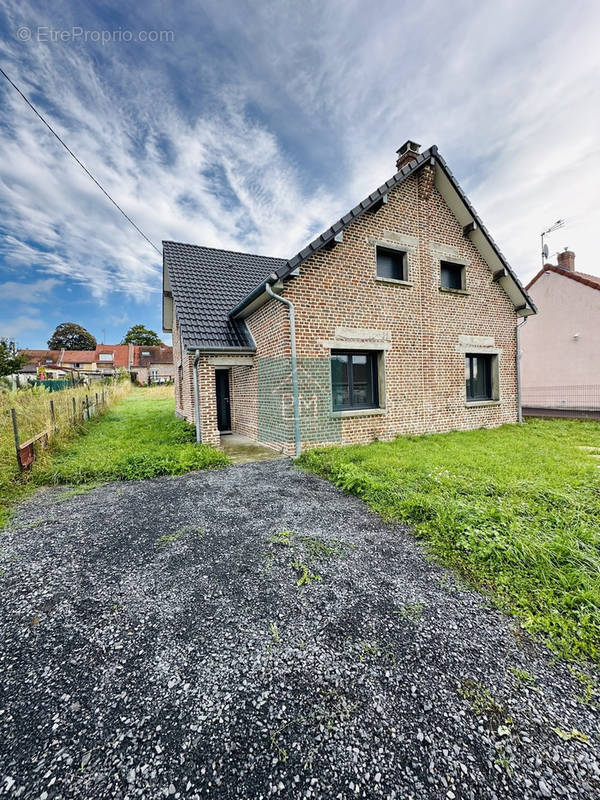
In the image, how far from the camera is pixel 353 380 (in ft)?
25.9

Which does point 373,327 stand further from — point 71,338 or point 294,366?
point 71,338

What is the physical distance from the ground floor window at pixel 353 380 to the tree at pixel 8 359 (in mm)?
27088

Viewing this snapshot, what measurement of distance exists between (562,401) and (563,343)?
262 centimetres

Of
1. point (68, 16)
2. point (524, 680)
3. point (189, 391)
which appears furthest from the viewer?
point (189, 391)

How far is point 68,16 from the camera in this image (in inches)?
226

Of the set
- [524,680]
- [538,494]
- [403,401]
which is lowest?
[524,680]

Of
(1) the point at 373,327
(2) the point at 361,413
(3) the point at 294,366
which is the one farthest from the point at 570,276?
(3) the point at 294,366

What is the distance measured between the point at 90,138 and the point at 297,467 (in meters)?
8.43

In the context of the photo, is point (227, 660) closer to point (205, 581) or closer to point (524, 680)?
point (205, 581)

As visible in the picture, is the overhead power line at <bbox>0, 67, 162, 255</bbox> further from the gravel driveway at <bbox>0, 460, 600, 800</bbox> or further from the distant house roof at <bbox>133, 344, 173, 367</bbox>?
the distant house roof at <bbox>133, 344, 173, 367</bbox>

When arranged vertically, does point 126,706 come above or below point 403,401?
below

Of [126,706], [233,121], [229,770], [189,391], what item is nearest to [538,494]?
[229,770]

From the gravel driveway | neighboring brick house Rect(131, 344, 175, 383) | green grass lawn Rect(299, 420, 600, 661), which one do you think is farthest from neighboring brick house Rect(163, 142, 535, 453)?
neighboring brick house Rect(131, 344, 175, 383)

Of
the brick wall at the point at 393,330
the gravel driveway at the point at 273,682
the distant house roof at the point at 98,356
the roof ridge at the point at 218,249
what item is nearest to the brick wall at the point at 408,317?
the brick wall at the point at 393,330
